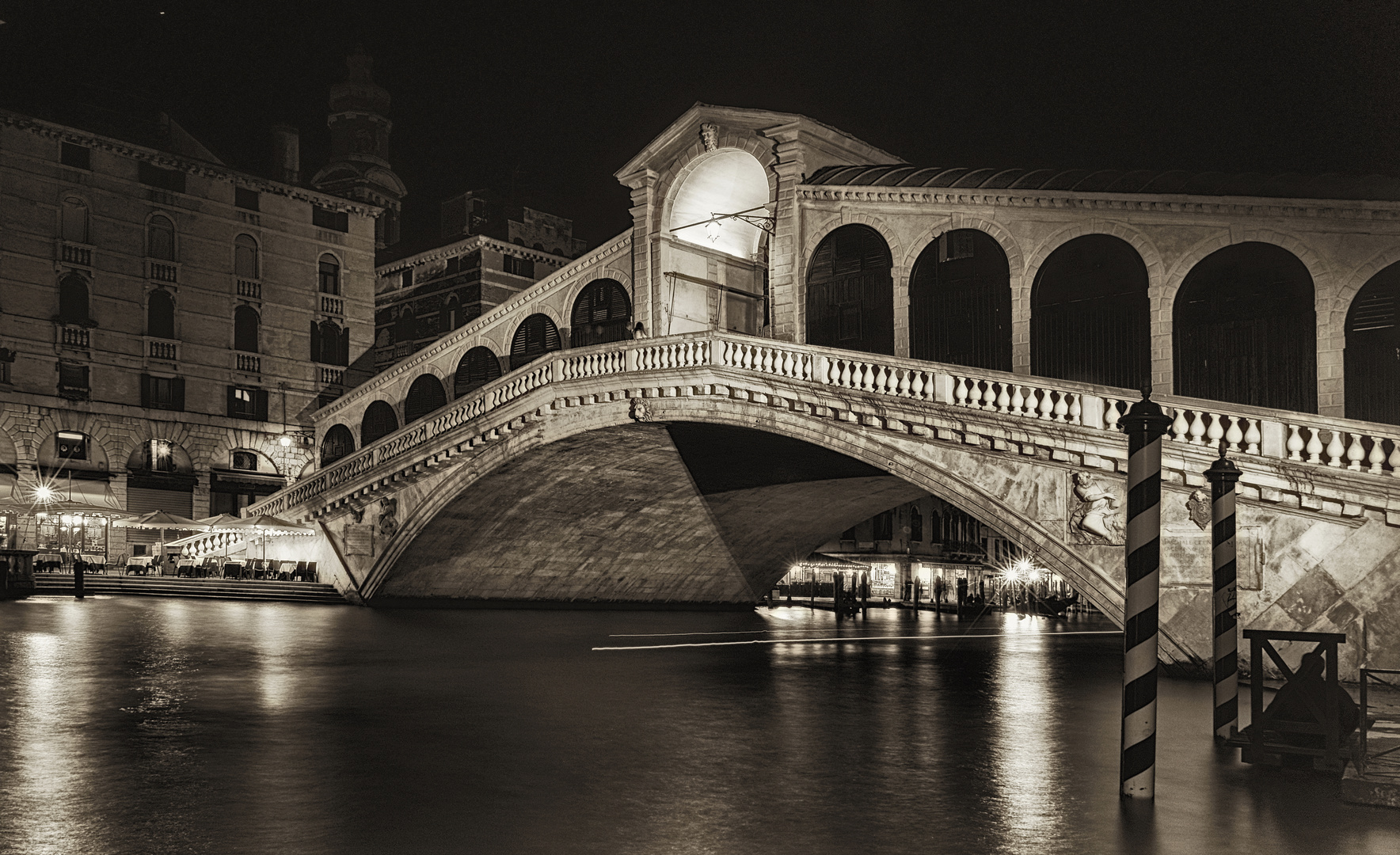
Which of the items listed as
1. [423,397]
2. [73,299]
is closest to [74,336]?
[73,299]

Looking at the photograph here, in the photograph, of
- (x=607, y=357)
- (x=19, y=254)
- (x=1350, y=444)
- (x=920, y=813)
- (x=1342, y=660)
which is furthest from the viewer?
(x=19, y=254)

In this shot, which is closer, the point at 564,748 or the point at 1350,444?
the point at 564,748

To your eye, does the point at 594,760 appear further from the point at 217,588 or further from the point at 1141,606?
the point at 217,588

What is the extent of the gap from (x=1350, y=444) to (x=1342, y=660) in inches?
111

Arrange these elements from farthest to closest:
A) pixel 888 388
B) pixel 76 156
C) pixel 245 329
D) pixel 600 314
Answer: pixel 245 329 → pixel 76 156 → pixel 600 314 → pixel 888 388

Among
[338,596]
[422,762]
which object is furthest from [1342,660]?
[338,596]

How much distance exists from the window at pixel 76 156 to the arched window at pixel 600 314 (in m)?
19.2

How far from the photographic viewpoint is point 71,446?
126 feet

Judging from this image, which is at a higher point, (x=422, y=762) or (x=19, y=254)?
(x=19, y=254)

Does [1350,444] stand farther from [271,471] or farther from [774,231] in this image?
[271,471]

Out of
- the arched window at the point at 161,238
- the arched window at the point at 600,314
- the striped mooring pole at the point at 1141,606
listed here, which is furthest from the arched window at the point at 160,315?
the striped mooring pole at the point at 1141,606

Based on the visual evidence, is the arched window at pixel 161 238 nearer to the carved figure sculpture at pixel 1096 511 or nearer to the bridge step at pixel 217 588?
the bridge step at pixel 217 588

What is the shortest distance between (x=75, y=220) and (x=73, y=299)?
2.58m

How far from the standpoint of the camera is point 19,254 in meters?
37.0
